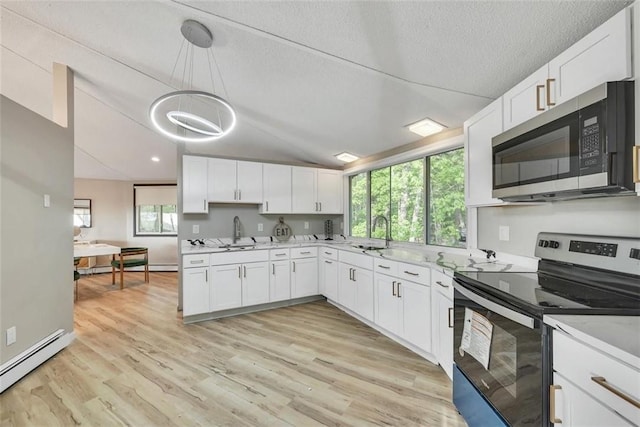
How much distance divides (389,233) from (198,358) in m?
2.73

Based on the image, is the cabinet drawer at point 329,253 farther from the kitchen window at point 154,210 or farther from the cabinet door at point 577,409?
the kitchen window at point 154,210

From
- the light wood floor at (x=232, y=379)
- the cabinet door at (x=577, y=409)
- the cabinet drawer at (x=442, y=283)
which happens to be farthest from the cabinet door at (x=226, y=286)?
the cabinet door at (x=577, y=409)

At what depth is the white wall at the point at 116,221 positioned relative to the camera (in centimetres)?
636

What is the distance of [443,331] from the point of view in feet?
6.92

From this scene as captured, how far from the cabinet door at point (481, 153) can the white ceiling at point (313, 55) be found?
0.24 metres

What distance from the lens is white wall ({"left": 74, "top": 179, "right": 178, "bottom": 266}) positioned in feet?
20.9

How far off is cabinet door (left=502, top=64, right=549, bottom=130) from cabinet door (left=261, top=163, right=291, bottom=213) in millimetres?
3063

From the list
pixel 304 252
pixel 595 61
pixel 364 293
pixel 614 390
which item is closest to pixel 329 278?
pixel 304 252

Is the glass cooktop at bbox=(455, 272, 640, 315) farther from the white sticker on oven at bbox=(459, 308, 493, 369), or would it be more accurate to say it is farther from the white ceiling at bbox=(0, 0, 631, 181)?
the white ceiling at bbox=(0, 0, 631, 181)

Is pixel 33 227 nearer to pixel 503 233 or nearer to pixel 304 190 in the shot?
pixel 304 190

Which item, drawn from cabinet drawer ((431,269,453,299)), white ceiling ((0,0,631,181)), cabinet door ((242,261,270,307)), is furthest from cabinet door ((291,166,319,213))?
cabinet drawer ((431,269,453,299))

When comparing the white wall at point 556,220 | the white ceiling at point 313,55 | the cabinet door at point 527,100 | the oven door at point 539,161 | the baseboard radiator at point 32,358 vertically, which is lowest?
the baseboard radiator at point 32,358

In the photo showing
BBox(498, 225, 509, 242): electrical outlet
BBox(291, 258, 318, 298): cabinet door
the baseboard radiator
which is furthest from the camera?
BBox(291, 258, 318, 298): cabinet door

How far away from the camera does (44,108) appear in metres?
4.08
